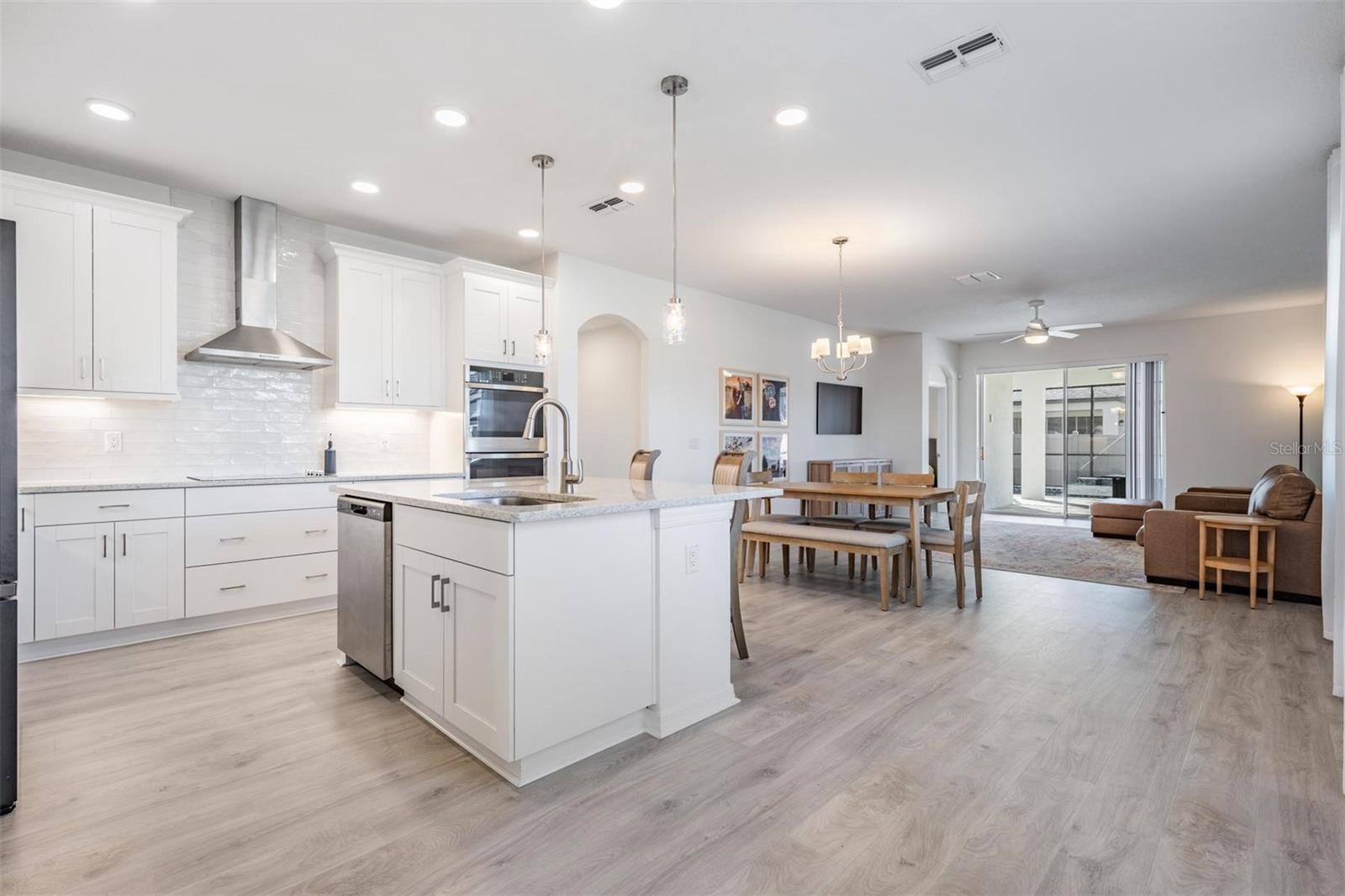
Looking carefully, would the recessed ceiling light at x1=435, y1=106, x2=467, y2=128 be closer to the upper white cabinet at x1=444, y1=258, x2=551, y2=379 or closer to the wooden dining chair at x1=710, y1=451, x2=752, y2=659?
the upper white cabinet at x1=444, y1=258, x2=551, y2=379

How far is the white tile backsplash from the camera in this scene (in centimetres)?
376

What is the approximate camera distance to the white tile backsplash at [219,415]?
148 inches

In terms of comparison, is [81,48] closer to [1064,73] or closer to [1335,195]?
[1064,73]

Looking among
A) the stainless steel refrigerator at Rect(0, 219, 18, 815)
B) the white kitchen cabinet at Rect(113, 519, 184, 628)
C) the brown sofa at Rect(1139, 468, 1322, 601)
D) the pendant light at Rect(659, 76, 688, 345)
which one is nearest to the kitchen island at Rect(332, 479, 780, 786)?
the pendant light at Rect(659, 76, 688, 345)

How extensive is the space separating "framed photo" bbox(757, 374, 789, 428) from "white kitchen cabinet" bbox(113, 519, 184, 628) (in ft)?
18.4

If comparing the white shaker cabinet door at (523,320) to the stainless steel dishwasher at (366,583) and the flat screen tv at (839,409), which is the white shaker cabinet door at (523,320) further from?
the flat screen tv at (839,409)

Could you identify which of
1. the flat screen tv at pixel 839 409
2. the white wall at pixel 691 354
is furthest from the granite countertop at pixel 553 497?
the flat screen tv at pixel 839 409

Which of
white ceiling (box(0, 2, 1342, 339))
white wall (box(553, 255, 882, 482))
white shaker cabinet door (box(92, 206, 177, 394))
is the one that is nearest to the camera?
white ceiling (box(0, 2, 1342, 339))

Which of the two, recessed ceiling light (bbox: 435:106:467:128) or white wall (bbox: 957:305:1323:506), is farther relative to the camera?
white wall (bbox: 957:305:1323:506)

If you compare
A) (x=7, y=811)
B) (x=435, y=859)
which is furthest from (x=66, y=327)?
(x=435, y=859)

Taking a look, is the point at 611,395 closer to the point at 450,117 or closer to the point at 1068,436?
the point at 450,117

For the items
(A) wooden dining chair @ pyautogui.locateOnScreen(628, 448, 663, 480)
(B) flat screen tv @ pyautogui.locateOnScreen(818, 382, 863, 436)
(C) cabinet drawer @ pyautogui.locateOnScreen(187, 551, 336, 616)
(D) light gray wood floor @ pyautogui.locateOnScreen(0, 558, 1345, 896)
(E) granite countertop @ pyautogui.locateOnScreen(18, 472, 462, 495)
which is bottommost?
(D) light gray wood floor @ pyautogui.locateOnScreen(0, 558, 1345, 896)

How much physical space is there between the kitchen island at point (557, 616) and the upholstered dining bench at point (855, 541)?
186cm

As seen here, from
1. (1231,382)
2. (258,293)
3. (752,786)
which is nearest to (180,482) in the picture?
(258,293)
